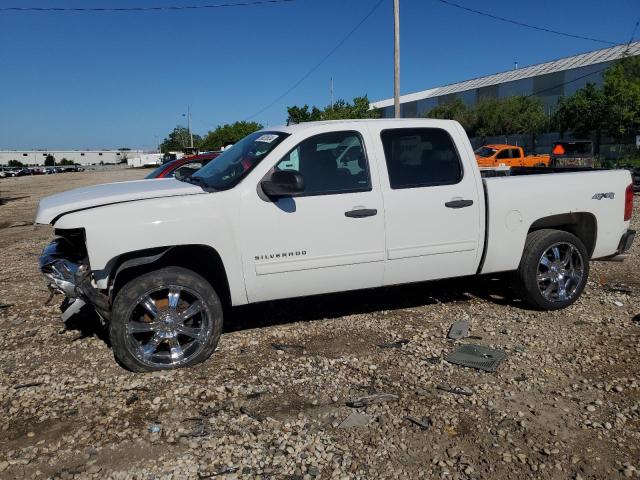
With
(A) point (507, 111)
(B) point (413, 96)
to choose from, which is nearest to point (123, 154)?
(B) point (413, 96)

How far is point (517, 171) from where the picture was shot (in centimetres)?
679

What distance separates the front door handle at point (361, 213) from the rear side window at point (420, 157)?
0.31 m

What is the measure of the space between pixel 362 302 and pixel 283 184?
2.25 meters

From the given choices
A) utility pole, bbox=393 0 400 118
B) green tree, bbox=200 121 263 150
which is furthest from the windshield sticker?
green tree, bbox=200 121 263 150

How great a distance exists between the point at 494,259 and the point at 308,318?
6.21 ft

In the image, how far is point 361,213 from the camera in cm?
454

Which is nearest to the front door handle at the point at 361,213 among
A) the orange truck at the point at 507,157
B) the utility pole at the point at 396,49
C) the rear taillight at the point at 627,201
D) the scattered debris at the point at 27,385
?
the scattered debris at the point at 27,385

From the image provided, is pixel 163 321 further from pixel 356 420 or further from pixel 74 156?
pixel 74 156

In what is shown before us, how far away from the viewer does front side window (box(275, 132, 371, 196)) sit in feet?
14.8

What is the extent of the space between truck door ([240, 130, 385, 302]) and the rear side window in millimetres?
252

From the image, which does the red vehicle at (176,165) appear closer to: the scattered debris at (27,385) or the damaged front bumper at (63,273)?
the damaged front bumper at (63,273)

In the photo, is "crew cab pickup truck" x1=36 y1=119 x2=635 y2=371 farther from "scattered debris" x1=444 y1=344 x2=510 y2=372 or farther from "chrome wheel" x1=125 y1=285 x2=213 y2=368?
"scattered debris" x1=444 y1=344 x2=510 y2=372

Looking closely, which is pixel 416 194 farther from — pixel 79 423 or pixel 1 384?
pixel 1 384

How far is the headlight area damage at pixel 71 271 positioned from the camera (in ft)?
13.4
